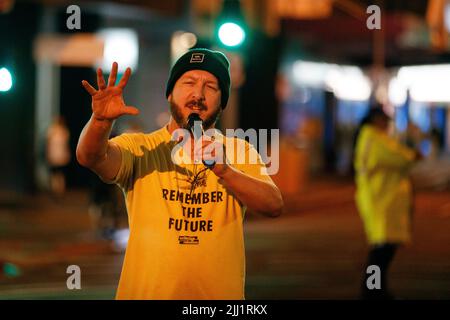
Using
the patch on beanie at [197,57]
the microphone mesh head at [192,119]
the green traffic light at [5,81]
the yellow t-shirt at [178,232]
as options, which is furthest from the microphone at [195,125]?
the green traffic light at [5,81]

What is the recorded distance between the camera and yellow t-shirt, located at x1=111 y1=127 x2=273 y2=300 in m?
3.53

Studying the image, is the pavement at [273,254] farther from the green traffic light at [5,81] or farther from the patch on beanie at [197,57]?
the patch on beanie at [197,57]

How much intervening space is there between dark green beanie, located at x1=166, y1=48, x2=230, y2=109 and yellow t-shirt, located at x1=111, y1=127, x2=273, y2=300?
331 mm

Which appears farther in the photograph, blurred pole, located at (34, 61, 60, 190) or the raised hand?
blurred pole, located at (34, 61, 60, 190)

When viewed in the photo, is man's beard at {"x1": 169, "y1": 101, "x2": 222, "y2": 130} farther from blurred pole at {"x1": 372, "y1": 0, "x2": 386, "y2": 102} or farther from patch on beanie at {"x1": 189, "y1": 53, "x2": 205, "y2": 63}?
blurred pole at {"x1": 372, "y1": 0, "x2": 386, "y2": 102}

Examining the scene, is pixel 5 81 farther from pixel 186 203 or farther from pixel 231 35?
pixel 186 203

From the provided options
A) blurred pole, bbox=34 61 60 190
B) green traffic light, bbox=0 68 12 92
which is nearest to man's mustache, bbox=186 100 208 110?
green traffic light, bbox=0 68 12 92

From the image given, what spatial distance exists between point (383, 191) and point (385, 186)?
2.3 inches

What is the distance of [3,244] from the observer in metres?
13.4

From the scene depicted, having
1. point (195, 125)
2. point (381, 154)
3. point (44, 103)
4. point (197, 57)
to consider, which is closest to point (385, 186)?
point (381, 154)

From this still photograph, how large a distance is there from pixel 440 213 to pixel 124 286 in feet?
58.4
